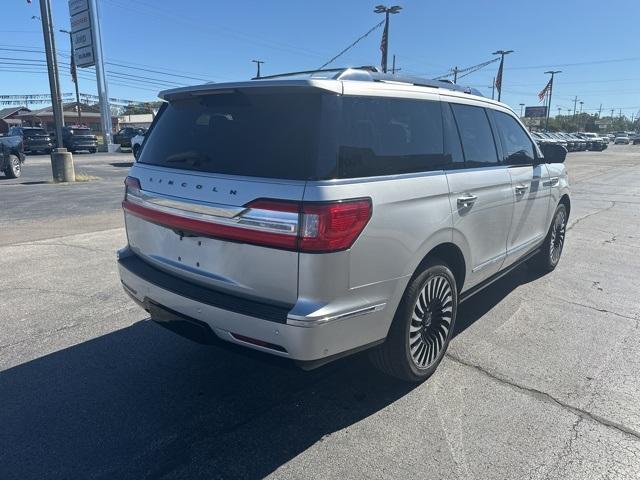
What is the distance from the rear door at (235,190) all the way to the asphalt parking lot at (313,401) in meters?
0.85

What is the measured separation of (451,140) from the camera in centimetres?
352

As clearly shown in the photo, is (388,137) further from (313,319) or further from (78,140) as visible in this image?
(78,140)

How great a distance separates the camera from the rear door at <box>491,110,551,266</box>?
173 inches

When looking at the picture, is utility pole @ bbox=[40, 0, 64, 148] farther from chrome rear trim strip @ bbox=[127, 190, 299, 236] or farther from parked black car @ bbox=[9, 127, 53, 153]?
parked black car @ bbox=[9, 127, 53, 153]

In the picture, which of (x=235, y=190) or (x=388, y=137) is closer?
(x=235, y=190)

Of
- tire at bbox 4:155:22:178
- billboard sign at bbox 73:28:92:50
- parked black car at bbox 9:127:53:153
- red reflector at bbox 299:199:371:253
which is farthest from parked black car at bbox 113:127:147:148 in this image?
red reflector at bbox 299:199:371:253

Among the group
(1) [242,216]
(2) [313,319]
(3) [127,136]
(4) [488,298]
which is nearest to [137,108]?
(3) [127,136]

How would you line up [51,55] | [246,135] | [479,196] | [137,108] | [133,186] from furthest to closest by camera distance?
[137,108]
[51,55]
[479,196]
[133,186]
[246,135]

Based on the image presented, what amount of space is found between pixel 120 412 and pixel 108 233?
527cm

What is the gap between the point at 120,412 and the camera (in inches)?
117

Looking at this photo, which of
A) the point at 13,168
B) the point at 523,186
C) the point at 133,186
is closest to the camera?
the point at 133,186

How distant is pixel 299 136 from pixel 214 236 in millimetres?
708

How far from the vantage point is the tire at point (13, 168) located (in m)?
15.5

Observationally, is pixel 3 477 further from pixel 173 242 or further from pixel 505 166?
pixel 505 166
